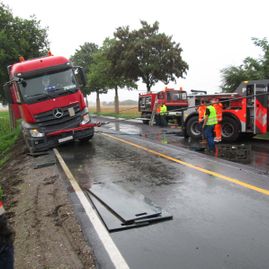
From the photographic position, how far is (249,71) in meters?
21.0

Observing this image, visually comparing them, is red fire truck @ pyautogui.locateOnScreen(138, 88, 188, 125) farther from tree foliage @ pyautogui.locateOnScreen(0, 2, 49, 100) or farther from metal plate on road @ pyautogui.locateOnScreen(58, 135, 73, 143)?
metal plate on road @ pyautogui.locateOnScreen(58, 135, 73, 143)

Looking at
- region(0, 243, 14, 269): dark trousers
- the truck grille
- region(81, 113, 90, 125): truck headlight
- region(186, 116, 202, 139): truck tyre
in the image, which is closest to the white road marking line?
region(0, 243, 14, 269): dark trousers

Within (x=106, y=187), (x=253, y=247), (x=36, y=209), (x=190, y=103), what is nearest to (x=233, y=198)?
(x=253, y=247)

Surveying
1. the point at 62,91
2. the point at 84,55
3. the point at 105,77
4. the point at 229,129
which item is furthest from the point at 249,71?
the point at 84,55

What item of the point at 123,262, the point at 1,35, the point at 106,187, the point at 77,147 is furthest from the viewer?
the point at 1,35

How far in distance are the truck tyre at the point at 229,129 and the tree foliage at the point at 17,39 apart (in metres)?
14.4

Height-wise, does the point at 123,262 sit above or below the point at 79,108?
below

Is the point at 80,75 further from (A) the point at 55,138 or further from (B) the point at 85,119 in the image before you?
(A) the point at 55,138

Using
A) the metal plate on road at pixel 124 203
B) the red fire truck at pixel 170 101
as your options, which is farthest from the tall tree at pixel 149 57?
the metal plate on road at pixel 124 203

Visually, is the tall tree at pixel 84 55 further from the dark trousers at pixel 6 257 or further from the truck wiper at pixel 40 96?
the dark trousers at pixel 6 257

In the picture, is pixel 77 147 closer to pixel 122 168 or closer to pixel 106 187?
pixel 122 168

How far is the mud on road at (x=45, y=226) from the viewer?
4.22m

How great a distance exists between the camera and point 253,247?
163 inches

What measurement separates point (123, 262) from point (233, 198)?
2688mm
